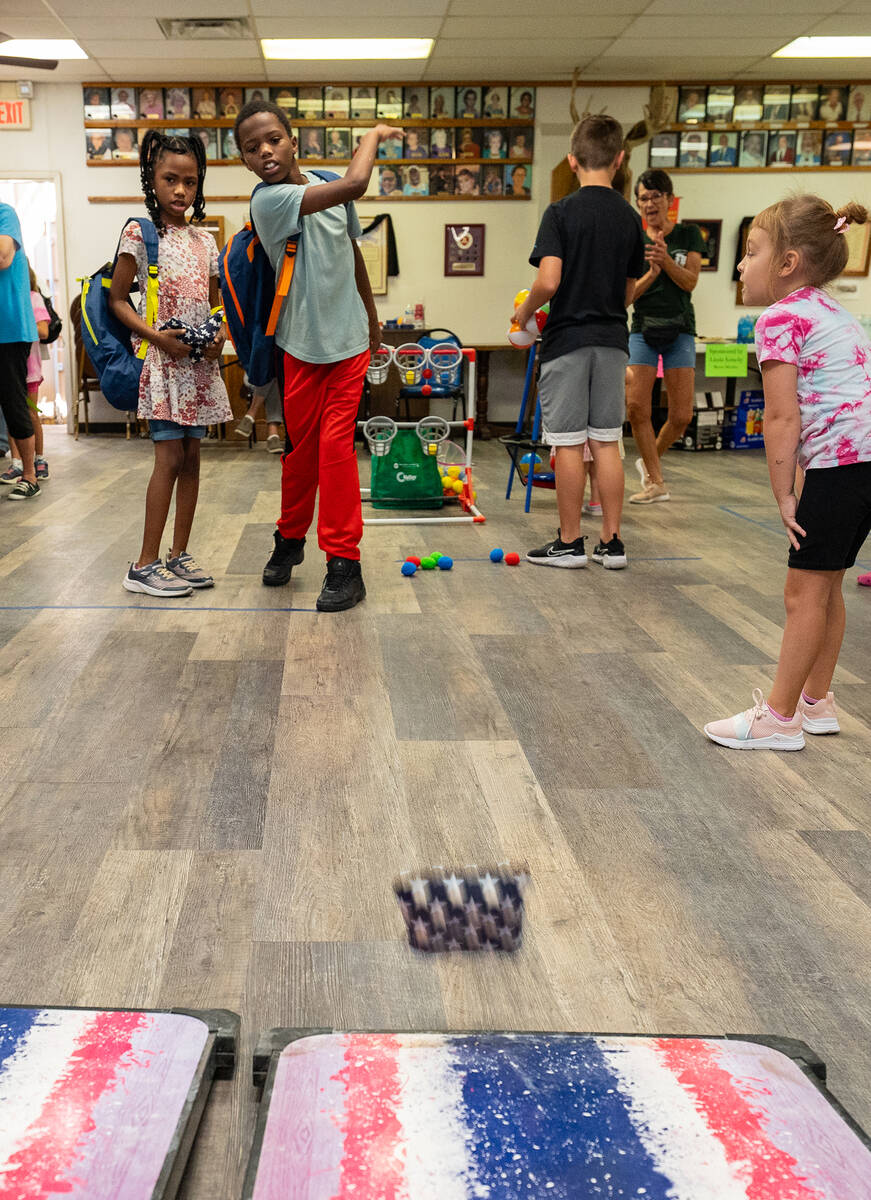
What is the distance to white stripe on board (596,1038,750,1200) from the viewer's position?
0.91m

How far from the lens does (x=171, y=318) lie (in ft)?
9.68

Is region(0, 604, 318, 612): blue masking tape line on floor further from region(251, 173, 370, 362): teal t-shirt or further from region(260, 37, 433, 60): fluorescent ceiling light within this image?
region(260, 37, 433, 60): fluorescent ceiling light

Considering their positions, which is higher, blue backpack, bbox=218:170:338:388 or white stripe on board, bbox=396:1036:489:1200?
blue backpack, bbox=218:170:338:388

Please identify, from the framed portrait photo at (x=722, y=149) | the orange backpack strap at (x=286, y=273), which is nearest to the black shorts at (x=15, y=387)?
the orange backpack strap at (x=286, y=273)

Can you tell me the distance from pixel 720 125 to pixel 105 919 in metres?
8.10

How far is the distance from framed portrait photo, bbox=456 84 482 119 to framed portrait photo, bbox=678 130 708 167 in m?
1.57

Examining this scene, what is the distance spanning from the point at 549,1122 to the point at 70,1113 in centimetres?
45

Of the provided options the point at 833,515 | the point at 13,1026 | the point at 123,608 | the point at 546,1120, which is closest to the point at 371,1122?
the point at 546,1120

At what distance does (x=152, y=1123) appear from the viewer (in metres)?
0.98

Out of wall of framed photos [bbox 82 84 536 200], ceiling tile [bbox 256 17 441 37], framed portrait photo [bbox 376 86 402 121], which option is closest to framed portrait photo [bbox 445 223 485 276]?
wall of framed photos [bbox 82 84 536 200]

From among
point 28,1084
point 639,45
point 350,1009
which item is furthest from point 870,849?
point 639,45

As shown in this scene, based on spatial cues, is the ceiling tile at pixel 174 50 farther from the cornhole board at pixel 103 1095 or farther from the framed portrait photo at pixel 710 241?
the cornhole board at pixel 103 1095

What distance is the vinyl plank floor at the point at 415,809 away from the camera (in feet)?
4.16

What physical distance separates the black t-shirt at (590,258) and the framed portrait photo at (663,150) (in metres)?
5.01
